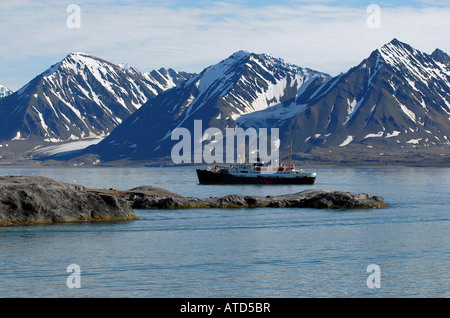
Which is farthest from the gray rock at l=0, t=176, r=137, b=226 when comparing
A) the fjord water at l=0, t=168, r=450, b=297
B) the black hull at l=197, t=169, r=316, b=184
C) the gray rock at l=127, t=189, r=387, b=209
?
the black hull at l=197, t=169, r=316, b=184

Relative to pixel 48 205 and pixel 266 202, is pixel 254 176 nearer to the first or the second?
pixel 266 202

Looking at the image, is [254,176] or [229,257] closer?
[229,257]

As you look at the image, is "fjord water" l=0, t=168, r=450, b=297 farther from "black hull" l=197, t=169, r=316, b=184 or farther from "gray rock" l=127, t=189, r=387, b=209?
"black hull" l=197, t=169, r=316, b=184

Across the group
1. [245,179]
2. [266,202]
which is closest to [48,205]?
[266,202]

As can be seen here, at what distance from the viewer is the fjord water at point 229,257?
3080cm

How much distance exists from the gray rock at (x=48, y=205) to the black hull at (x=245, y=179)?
99547 mm

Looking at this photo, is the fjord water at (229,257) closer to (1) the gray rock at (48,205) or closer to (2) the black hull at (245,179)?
(1) the gray rock at (48,205)

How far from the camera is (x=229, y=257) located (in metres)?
39.4

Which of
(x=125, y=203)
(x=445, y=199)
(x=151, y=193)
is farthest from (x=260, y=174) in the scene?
(x=125, y=203)

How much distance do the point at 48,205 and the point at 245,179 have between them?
343ft

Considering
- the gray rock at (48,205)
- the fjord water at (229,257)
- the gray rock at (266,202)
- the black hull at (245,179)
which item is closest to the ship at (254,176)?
the black hull at (245,179)

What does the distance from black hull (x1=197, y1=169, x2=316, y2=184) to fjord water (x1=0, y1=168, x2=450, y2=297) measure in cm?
9176

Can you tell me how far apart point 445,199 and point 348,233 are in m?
48.7
